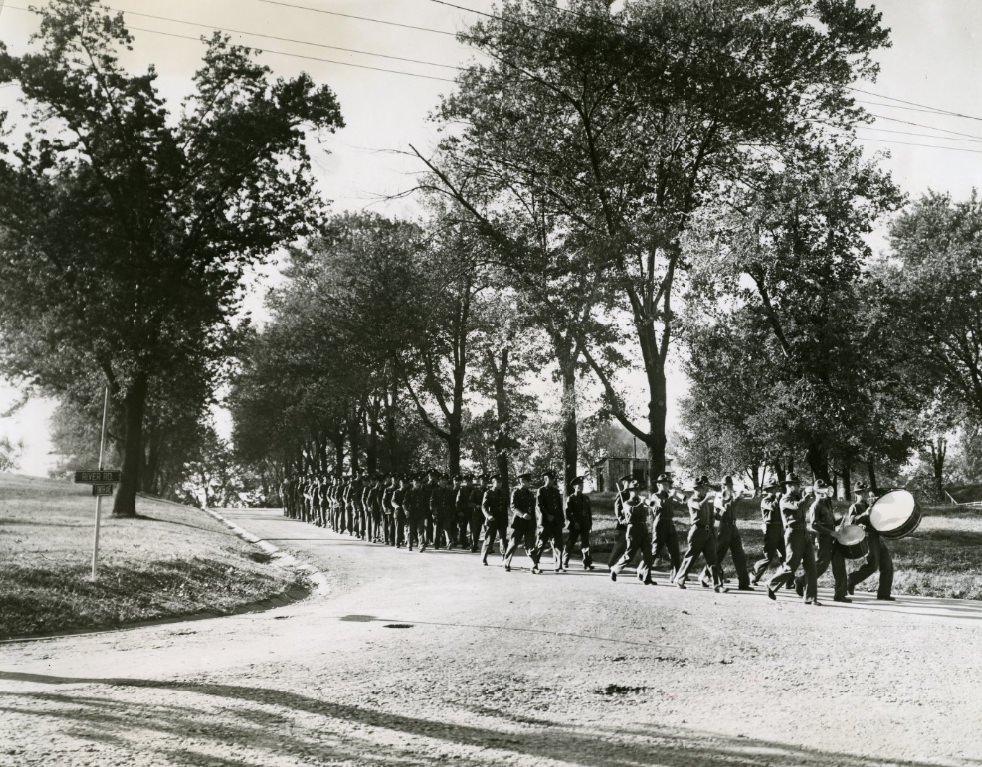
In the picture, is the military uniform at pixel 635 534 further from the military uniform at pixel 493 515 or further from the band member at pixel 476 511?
the band member at pixel 476 511

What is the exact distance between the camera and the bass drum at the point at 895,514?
41.2ft

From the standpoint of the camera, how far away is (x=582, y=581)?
14.3 m

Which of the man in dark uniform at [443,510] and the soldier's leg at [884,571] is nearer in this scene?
the soldier's leg at [884,571]

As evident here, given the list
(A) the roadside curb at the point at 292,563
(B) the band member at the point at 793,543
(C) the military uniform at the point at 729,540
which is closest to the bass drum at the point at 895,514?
(B) the band member at the point at 793,543

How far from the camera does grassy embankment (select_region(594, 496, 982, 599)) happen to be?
14.4 meters

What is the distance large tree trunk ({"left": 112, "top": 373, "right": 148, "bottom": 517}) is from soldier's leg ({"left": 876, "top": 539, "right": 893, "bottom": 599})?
60.6 feet

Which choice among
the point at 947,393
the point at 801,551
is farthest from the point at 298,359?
the point at 801,551

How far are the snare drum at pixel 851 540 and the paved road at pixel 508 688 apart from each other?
1504mm

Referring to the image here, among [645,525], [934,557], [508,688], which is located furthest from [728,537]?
[508,688]

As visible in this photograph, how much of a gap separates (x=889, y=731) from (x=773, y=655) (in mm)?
2478

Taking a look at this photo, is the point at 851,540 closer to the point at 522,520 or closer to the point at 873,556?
the point at 873,556

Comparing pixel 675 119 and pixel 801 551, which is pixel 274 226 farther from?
pixel 801 551

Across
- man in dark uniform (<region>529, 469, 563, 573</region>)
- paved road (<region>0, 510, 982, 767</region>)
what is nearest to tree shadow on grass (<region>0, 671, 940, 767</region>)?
paved road (<region>0, 510, 982, 767</region>)

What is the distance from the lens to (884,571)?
511 inches
